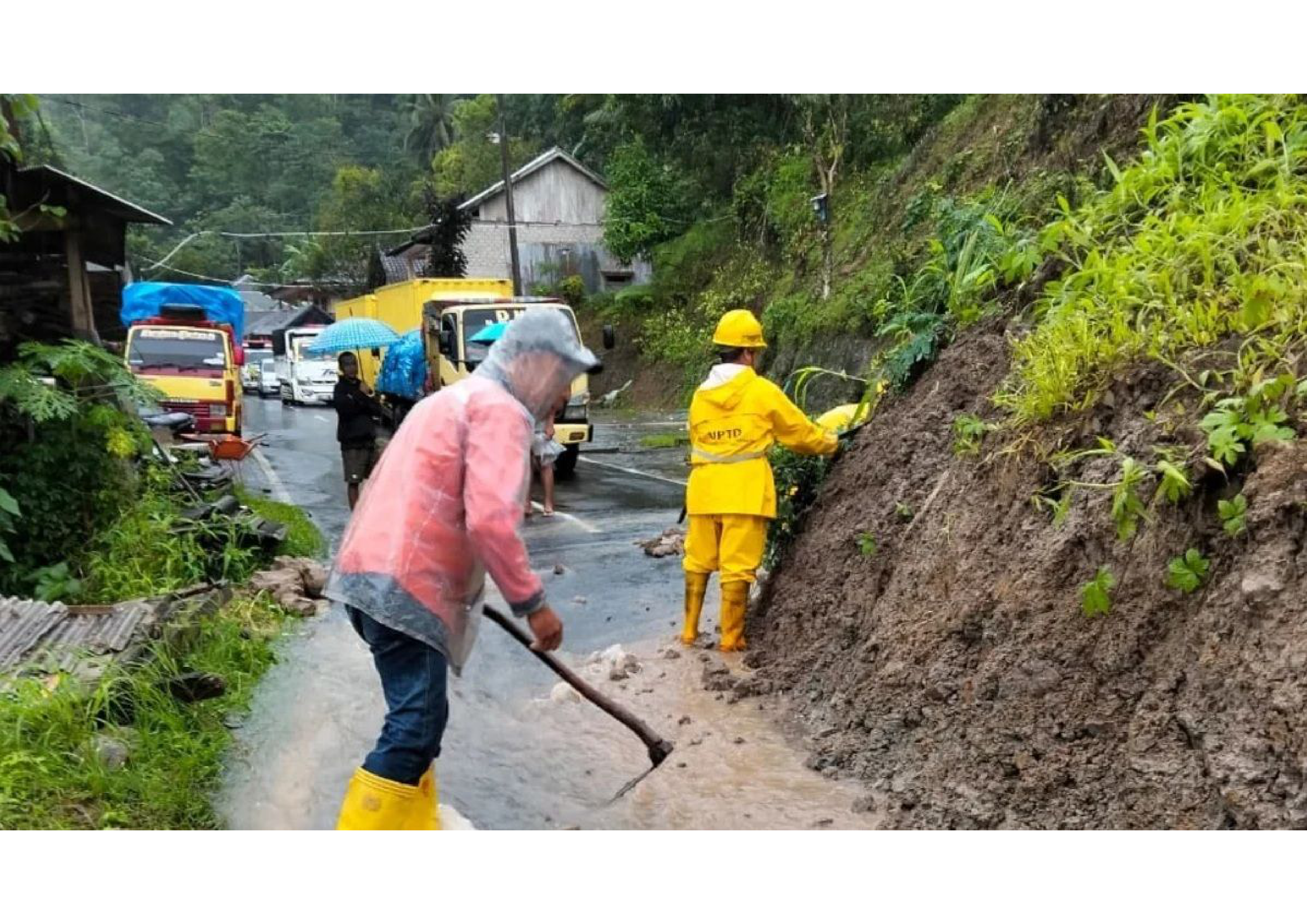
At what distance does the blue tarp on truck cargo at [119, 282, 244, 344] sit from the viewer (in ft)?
58.4

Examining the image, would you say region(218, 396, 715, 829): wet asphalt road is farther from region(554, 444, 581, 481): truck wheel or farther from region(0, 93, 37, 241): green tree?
region(554, 444, 581, 481): truck wheel

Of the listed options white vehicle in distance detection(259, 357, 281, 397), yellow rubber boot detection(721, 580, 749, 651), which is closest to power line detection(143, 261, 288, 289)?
white vehicle in distance detection(259, 357, 281, 397)

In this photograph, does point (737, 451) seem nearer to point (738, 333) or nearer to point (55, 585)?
point (738, 333)

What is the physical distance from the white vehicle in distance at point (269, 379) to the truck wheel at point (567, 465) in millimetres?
22458

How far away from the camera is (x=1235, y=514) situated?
2.95 metres

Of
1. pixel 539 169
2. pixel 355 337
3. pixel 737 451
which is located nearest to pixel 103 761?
pixel 737 451

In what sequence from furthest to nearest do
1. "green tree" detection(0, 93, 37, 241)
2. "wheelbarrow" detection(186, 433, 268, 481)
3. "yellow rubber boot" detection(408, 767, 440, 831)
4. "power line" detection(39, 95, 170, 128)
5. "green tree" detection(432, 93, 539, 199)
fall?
"green tree" detection(432, 93, 539, 199)
"wheelbarrow" detection(186, 433, 268, 481)
"power line" detection(39, 95, 170, 128)
"green tree" detection(0, 93, 37, 241)
"yellow rubber boot" detection(408, 767, 440, 831)

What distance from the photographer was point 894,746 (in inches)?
151

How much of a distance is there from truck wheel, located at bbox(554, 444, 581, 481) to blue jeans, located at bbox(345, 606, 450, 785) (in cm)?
982

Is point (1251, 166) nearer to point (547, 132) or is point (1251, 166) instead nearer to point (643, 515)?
point (643, 515)

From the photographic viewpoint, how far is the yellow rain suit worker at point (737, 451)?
523 cm

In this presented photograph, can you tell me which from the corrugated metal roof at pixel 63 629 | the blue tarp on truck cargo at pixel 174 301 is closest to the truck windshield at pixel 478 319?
the blue tarp on truck cargo at pixel 174 301

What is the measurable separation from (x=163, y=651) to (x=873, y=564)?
322cm

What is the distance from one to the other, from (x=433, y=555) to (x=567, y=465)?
10188 millimetres
